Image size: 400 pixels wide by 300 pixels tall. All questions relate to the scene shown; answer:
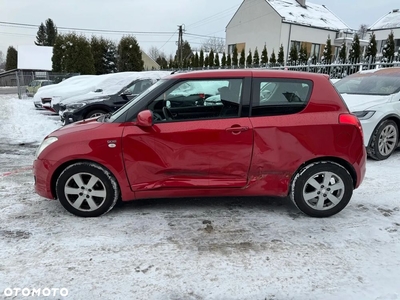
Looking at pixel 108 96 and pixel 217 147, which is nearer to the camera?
pixel 217 147

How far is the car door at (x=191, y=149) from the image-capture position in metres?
3.38

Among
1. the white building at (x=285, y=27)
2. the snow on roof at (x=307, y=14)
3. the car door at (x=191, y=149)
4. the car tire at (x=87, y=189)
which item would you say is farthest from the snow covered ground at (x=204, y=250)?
→ the snow on roof at (x=307, y=14)

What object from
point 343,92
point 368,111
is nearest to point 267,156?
point 368,111

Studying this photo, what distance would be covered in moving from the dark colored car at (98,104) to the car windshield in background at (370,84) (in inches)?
225

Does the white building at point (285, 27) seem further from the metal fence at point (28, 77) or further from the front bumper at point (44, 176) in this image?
the front bumper at point (44, 176)

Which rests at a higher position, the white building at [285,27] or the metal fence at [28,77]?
the white building at [285,27]

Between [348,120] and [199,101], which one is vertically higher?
[199,101]

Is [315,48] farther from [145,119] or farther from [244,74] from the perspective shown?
[145,119]

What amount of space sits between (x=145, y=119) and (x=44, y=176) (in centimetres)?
135

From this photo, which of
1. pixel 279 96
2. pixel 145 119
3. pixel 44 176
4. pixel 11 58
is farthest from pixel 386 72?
pixel 11 58

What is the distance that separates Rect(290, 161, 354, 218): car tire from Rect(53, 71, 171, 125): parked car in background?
6299 mm

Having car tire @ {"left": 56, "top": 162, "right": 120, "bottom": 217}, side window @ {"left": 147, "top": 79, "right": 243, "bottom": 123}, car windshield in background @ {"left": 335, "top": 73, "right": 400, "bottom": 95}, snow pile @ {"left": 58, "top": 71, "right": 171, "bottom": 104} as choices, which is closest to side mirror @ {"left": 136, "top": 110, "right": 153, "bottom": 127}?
side window @ {"left": 147, "top": 79, "right": 243, "bottom": 123}

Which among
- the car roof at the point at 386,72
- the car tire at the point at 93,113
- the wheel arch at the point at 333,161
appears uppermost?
the car roof at the point at 386,72

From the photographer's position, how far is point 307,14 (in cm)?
3409
